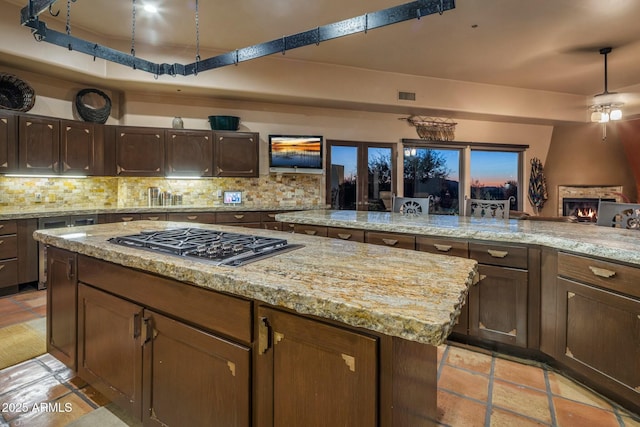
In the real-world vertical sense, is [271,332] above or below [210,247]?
below

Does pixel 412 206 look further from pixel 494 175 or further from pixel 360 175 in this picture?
pixel 494 175

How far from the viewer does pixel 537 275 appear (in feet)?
7.45

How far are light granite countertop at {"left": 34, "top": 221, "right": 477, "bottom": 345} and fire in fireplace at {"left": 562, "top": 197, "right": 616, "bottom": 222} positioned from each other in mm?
6934

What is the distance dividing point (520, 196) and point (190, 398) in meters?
7.34

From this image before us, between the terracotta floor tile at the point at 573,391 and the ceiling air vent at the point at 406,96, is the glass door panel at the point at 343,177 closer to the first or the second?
the ceiling air vent at the point at 406,96

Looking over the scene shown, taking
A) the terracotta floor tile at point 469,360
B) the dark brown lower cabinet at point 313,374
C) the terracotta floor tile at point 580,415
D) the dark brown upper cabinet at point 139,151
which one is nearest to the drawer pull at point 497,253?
the terracotta floor tile at point 469,360

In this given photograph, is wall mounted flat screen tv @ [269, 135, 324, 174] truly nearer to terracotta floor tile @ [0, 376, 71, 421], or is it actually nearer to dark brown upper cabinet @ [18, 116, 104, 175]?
dark brown upper cabinet @ [18, 116, 104, 175]

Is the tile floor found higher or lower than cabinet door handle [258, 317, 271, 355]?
lower

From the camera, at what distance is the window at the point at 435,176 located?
21.0ft

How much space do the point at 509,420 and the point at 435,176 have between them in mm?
5244

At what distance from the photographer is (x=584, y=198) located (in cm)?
673

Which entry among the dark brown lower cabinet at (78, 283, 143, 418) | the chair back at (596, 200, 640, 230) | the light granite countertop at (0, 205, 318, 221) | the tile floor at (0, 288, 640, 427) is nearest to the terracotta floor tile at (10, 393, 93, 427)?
the tile floor at (0, 288, 640, 427)

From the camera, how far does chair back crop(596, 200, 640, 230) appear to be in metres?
2.48

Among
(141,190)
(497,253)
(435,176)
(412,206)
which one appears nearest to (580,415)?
(497,253)
